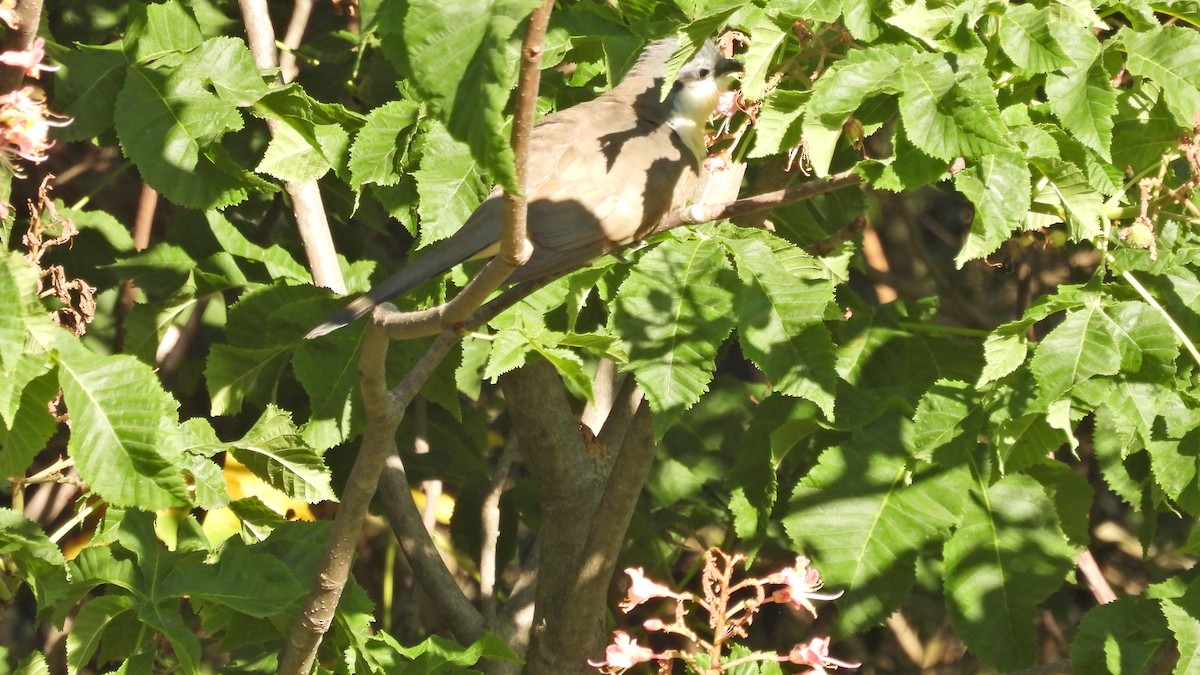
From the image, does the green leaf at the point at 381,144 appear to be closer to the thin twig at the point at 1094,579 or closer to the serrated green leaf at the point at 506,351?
the serrated green leaf at the point at 506,351

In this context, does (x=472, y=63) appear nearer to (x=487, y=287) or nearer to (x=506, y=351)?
(x=487, y=287)

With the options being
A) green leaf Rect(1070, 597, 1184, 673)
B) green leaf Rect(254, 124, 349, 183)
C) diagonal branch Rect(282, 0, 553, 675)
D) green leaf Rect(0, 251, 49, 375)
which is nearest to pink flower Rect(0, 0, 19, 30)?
green leaf Rect(0, 251, 49, 375)

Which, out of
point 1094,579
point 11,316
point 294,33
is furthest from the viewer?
point 1094,579

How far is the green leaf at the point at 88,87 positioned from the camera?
94.3 inches

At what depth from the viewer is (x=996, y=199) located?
78.4 inches

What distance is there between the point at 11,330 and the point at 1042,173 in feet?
5.29

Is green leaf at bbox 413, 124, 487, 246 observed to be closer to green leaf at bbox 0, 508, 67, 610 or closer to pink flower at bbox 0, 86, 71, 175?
pink flower at bbox 0, 86, 71, 175

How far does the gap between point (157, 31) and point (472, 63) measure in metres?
1.53

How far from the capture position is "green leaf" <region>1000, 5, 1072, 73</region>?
1.99 m

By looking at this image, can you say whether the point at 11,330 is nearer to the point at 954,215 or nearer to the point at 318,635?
the point at 318,635

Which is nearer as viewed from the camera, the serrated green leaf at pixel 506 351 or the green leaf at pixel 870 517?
the serrated green leaf at pixel 506 351

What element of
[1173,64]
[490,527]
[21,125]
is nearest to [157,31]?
[21,125]

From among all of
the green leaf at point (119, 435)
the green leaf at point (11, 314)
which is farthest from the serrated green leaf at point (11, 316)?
the green leaf at point (119, 435)

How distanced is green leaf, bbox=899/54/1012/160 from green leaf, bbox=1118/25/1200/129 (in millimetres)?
370
